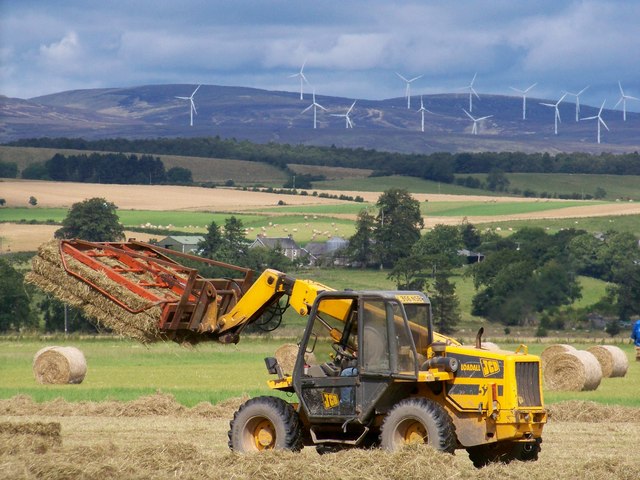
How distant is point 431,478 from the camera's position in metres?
13.3

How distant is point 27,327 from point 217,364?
21.0m

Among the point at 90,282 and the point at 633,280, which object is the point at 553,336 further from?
the point at 90,282

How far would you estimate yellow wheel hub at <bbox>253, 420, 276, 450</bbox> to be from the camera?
1552cm

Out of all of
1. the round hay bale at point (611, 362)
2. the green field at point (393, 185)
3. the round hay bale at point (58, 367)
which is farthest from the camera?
the green field at point (393, 185)

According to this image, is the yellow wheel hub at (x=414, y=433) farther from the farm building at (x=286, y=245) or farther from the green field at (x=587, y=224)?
the green field at (x=587, y=224)

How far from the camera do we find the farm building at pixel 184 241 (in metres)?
75.8

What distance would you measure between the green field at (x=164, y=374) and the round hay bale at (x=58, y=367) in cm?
43

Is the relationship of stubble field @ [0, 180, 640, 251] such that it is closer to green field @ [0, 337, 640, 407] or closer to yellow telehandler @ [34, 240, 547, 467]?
green field @ [0, 337, 640, 407]

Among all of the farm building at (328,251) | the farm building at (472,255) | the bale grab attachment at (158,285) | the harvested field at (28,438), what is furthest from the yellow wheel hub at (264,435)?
the farm building at (472,255)

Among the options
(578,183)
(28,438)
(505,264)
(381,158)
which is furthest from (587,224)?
(28,438)

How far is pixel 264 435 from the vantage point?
15602 millimetres

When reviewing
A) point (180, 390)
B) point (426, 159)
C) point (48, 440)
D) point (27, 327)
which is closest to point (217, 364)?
point (180, 390)

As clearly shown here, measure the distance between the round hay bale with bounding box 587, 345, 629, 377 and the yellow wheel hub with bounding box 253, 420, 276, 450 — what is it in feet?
73.2

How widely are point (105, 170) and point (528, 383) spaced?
120 meters
